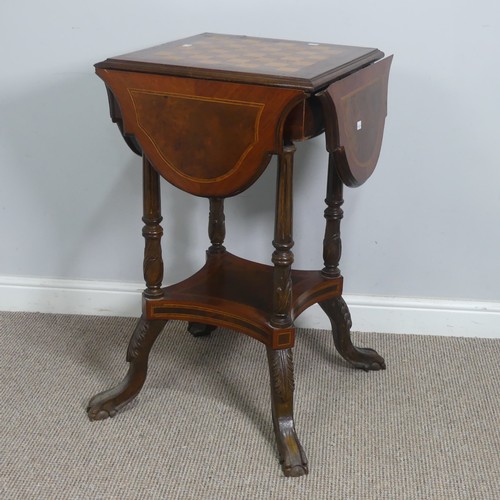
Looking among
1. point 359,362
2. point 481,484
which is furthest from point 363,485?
point 359,362

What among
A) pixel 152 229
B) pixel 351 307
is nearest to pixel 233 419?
pixel 152 229

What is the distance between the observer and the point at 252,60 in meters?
1.91

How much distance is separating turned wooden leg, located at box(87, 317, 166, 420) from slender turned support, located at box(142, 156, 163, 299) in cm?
9

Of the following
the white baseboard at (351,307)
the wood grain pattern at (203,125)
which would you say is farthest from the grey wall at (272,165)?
the wood grain pattern at (203,125)

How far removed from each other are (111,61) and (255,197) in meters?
0.76

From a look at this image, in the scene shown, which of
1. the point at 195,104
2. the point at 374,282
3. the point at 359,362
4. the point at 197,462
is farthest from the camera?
the point at 374,282

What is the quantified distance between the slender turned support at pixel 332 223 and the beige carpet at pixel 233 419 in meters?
0.31

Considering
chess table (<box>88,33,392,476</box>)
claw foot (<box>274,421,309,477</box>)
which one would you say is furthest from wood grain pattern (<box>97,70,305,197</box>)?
claw foot (<box>274,421,309,477</box>)

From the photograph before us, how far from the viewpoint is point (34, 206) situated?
263 centimetres

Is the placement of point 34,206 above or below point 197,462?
above

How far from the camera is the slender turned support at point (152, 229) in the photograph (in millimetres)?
1997

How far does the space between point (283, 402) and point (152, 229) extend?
505 millimetres

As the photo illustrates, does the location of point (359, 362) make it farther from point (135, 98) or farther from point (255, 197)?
point (135, 98)

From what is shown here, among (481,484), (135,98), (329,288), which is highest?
(135,98)
